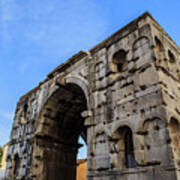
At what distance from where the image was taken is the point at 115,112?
637 centimetres

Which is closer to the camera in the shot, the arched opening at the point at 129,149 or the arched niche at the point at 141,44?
the arched opening at the point at 129,149

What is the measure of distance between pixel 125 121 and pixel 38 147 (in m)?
5.64

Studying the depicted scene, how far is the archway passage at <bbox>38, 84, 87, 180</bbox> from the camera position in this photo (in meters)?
10.1

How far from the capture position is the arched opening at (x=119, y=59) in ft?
24.2

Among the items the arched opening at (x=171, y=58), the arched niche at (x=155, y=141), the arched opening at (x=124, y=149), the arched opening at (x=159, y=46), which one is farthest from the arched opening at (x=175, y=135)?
the arched opening at (x=171, y=58)

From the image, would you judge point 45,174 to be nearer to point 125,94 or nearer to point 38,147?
point 38,147

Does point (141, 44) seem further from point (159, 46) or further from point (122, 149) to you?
point (122, 149)

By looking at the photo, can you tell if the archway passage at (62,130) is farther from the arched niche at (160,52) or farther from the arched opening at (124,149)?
A: the arched niche at (160,52)

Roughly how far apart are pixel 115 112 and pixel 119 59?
218 centimetres

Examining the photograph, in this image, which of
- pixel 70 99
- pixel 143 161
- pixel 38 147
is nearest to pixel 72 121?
pixel 70 99

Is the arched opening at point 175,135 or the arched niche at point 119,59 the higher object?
the arched niche at point 119,59

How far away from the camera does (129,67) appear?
6.57 m

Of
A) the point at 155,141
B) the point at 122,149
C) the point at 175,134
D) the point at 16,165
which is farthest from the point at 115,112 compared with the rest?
the point at 16,165

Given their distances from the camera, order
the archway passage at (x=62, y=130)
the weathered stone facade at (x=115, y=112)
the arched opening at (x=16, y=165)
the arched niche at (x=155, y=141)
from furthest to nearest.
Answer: the arched opening at (x=16, y=165), the archway passage at (x=62, y=130), the weathered stone facade at (x=115, y=112), the arched niche at (x=155, y=141)
